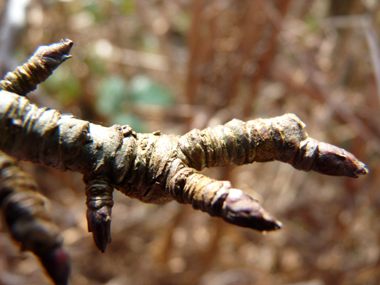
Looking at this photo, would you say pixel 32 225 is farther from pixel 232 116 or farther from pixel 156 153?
pixel 232 116

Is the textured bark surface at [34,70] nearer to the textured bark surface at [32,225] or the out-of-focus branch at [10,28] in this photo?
the textured bark surface at [32,225]

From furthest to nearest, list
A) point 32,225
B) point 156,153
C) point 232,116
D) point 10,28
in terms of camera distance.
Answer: point 232,116 < point 10,28 < point 156,153 < point 32,225

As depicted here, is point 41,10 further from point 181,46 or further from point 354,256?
point 354,256

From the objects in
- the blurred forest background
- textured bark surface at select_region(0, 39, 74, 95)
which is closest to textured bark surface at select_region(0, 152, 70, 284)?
textured bark surface at select_region(0, 39, 74, 95)

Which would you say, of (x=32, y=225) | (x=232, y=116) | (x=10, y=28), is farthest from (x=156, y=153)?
(x=232, y=116)

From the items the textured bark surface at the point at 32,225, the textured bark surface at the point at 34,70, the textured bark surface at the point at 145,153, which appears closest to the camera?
the textured bark surface at the point at 32,225

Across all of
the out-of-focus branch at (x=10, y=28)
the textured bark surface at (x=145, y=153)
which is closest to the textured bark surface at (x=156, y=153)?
the textured bark surface at (x=145, y=153)

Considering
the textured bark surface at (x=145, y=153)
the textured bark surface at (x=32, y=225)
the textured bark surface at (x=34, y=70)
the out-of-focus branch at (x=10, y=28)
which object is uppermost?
the out-of-focus branch at (x=10, y=28)

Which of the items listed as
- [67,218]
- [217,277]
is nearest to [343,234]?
[217,277]

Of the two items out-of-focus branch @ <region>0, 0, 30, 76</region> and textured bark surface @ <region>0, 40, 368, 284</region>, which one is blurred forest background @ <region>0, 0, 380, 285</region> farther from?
textured bark surface @ <region>0, 40, 368, 284</region>
